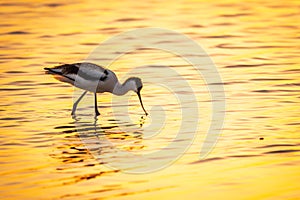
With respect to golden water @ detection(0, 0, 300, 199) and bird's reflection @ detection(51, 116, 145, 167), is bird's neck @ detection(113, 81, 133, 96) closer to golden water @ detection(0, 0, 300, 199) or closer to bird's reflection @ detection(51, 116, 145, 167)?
golden water @ detection(0, 0, 300, 199)

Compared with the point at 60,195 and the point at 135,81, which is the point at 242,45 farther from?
the point at 60,195

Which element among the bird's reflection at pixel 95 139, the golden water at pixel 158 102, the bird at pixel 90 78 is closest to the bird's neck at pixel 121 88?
the bird at pixel 90 78

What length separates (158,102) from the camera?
13266 mm

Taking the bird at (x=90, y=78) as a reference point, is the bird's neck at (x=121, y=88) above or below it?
below

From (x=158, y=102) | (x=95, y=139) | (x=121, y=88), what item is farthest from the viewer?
(x=121, y=88)

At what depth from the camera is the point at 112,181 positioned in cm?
906

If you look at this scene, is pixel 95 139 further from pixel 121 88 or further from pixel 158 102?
pixel 121 88

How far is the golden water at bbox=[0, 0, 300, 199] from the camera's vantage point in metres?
8.94

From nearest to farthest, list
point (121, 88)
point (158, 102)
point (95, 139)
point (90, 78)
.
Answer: point (95, 139) → point (158, 102) → point (90, 78) → point (121, 88)

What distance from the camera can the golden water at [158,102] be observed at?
8.94 m

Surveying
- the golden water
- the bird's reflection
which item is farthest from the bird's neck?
the bird's reflection

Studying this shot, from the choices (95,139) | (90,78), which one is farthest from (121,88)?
(95,139)

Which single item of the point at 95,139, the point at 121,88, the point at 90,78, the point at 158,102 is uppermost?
the point at 90,78

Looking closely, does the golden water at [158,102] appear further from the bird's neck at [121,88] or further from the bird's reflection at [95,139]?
the bird's neck at [121,88]
